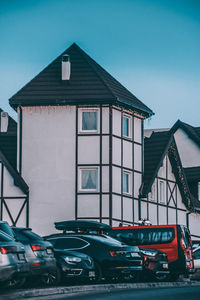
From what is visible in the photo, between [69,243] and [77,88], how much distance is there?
17.8m

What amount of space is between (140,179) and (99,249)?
18415 millimetres

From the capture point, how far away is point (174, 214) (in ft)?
145

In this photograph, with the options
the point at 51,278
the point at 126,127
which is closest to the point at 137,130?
the point at 126,127

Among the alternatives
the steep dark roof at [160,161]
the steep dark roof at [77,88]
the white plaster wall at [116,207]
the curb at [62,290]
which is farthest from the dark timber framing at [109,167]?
the curb at [62,290]

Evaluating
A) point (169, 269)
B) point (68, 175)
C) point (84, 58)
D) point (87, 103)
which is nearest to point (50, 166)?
point (68, 175)

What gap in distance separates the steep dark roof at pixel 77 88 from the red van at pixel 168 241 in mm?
12010

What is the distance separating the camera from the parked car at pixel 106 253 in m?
22.1

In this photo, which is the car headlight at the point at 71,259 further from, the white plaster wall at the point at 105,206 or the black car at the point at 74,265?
the white plaster wall at the point at 105,206

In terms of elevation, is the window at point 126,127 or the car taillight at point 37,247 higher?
the window at point 126,127

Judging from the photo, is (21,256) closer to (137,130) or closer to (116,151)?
(116,151)

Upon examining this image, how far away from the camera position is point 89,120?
3891 centimetres

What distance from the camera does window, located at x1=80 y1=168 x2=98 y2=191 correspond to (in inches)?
1505

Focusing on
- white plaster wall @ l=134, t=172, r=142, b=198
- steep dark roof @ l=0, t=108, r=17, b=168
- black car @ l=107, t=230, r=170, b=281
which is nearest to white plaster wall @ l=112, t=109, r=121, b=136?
white plaster wall @ l=134, t=172, r=142, b=198

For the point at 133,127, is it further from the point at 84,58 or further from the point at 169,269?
the point at 169,269
